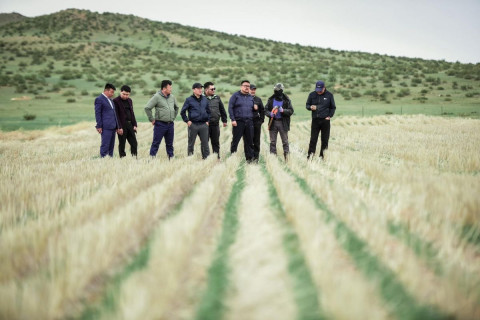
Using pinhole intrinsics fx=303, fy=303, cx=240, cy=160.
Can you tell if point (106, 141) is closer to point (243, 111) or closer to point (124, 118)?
point (124, 118)

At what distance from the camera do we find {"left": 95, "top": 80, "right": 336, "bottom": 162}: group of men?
26.2 ft

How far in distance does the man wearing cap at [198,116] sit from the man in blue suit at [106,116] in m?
1.83

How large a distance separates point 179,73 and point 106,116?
1387 inches

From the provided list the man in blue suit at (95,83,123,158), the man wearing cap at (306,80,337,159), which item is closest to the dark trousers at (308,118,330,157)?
the man wearing cap at (306,80,337,159)

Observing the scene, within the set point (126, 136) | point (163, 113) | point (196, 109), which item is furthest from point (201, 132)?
point (126, 136)

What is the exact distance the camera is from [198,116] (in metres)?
8.26

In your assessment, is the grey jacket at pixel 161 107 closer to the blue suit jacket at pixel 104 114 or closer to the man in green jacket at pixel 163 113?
the man in green jacket at pixel 163 113

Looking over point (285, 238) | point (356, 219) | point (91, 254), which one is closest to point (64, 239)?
point (91, 254)

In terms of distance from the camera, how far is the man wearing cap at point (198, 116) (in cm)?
824

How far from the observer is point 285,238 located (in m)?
2.68

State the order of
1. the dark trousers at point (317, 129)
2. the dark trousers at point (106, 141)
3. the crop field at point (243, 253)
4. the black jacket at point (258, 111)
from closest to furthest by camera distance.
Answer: the crop field at point (243, 253) → the dark trousers at point (106, 141) → the dark trousers at point (317, 129) → the black jacket at point (258, 111)

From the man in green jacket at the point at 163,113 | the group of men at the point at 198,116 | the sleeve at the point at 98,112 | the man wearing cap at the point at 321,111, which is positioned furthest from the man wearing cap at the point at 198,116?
the man wearing cap at the point at 321,111

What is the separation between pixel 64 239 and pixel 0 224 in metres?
0.98

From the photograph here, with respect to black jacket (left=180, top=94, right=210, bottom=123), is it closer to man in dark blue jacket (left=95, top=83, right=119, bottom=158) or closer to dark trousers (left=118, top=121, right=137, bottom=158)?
dark trousers (left=118, top=121, right=137, bottom=158)
